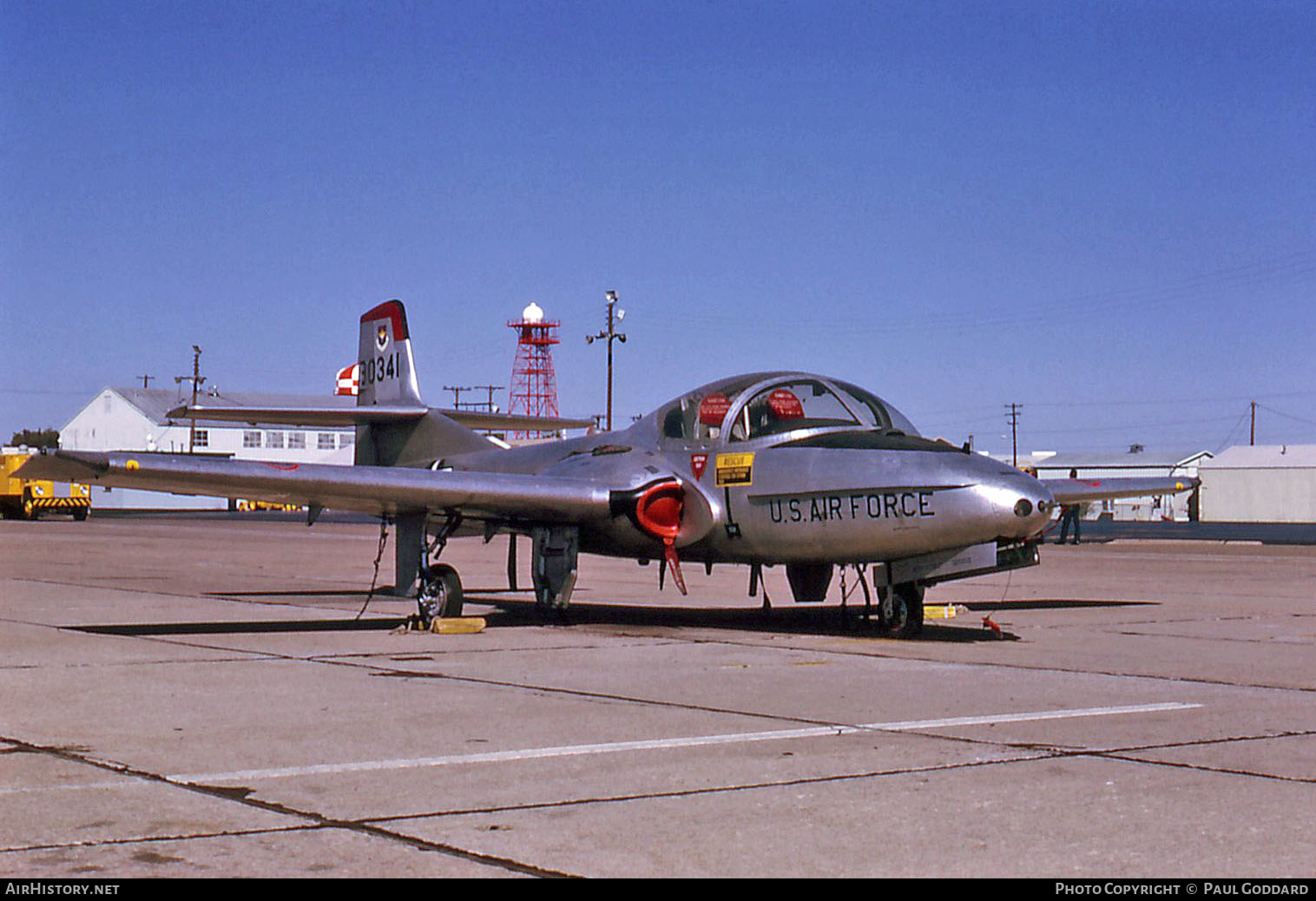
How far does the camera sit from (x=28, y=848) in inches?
203

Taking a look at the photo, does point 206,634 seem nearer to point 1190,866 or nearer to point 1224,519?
point 1190,866

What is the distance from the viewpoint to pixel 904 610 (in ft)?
46.7

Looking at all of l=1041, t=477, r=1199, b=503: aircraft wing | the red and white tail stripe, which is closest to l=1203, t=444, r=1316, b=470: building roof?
the red and white tail stripe

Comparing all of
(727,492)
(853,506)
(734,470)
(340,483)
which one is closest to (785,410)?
(734,470)

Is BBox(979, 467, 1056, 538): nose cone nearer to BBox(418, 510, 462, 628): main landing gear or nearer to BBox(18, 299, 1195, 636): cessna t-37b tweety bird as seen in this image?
BBox(18, 299, 1195, 636): cessna t-37b tweety bird

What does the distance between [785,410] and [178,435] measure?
10842 centimetres

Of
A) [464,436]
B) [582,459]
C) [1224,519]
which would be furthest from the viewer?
[1224,519]

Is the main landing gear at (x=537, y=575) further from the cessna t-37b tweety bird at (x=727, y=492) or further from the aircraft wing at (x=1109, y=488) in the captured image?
the aircraft wing at (x=1109, y=488)

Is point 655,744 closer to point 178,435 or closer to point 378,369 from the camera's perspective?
point 378,369

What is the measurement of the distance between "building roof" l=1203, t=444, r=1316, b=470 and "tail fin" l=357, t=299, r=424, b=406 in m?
86.7

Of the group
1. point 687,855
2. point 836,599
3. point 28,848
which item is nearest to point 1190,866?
point 687,855

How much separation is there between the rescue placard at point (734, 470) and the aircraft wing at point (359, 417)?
460 cm

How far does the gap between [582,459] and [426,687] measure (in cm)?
638

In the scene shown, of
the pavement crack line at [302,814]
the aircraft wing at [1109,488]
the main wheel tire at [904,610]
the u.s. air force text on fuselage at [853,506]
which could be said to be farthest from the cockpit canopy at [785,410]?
the pavement crack line at [302,814]
